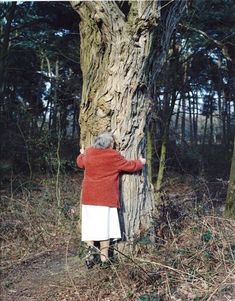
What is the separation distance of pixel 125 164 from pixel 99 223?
84 cm

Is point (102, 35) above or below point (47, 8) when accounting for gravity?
below

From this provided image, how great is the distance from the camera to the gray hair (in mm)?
6304

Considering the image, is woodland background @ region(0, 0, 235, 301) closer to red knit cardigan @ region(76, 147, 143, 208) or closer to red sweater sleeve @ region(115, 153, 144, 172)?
red knit cardigan @ region(76, 147, 143, 208)

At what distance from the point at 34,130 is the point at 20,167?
8.85 feet

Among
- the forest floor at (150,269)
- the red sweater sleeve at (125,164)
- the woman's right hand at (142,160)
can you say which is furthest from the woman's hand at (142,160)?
the forest floor at (150,269)

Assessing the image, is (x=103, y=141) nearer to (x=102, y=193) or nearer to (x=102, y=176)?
(x=102, y=176)

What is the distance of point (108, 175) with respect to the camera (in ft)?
20.7

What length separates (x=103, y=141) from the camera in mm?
6301

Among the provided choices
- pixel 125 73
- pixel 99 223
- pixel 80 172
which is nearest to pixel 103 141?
pixel 125 73

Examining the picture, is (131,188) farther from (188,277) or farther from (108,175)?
(188,277)

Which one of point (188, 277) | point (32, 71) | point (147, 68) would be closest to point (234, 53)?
point (147, 68)

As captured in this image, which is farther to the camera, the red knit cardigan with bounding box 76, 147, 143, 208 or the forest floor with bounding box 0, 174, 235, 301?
the red knit cardigan with bounding box 76, 147, 143, 208

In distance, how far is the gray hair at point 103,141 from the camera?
6.30 m

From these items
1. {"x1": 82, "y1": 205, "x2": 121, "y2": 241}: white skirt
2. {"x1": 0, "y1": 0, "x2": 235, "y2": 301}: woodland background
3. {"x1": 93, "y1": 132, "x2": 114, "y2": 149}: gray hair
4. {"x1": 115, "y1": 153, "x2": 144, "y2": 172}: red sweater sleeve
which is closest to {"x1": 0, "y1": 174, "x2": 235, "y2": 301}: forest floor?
{"x1": 0, "y1": 0, "x2": 235, "y2": 301}: woodland background
